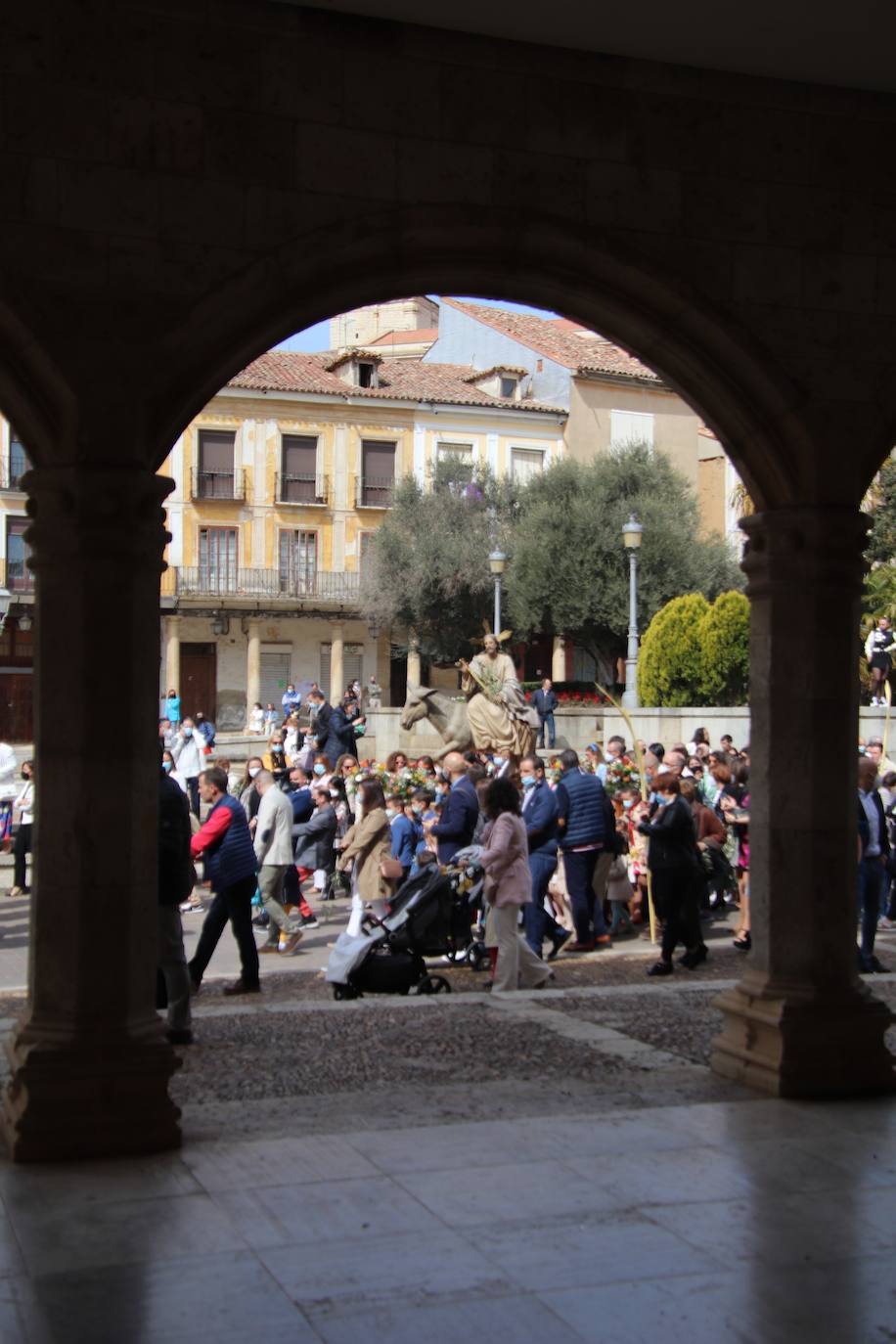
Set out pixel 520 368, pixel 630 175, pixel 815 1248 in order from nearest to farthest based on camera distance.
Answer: pixel 815 1248 < pixel 630 175 < pixel 520 368

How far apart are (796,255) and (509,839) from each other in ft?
14.3

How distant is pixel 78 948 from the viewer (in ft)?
17.9

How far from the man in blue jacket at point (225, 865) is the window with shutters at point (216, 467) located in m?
34.2

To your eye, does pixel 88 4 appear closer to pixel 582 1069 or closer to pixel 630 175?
pixel 630 175

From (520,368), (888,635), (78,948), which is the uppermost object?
(520,368)

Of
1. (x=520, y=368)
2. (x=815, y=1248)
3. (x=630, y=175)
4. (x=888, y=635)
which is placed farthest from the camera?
(x=520, y=368)

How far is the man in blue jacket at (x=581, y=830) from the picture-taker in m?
11.4

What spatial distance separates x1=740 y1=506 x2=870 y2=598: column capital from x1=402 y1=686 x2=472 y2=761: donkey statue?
1732cm

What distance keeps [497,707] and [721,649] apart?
22.2 feet

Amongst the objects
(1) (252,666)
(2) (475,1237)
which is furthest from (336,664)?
(2) (475,1237)

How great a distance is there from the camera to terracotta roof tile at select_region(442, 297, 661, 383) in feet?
152

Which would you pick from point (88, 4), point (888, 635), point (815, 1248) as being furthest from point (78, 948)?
point (888, 635)

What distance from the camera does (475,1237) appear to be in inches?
177

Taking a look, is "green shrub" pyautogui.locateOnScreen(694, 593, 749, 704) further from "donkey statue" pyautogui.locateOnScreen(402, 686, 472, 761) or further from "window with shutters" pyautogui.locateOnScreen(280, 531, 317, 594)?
"window with shutters" pyautogui.locateOnScreen(280, 531, 317, 594)
